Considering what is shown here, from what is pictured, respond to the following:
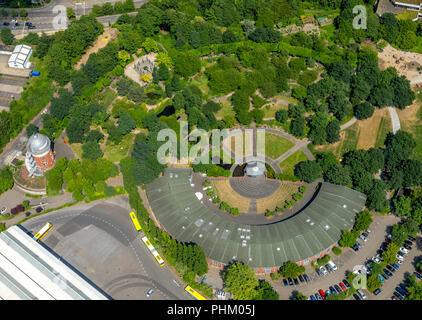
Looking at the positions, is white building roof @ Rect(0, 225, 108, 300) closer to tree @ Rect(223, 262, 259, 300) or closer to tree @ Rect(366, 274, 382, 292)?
tree @ Rect(223, 262, 259, 300)

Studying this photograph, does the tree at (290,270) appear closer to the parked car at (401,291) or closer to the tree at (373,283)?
the tree at (373,283)

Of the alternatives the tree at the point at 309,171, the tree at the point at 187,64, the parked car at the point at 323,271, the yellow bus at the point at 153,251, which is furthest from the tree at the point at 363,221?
the tree at the point at 187,64

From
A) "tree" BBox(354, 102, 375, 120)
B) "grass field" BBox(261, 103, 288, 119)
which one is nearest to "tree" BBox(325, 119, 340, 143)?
"tree" BBox(354, 102, 375, 120)

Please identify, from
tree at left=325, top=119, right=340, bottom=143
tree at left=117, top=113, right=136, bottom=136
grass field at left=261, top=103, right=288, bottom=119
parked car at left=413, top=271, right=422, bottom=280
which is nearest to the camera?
parked car at left=413, top=271, right=422, bottom=280

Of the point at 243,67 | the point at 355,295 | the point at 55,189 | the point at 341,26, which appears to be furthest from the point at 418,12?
the point at 55,189

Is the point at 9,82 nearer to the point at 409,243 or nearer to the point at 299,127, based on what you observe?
the point at 299,127

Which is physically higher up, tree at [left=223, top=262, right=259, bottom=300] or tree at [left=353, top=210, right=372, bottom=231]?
tree at [left=353, top=210, right=372, bottom=231]

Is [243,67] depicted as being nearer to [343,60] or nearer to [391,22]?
[343,60]
